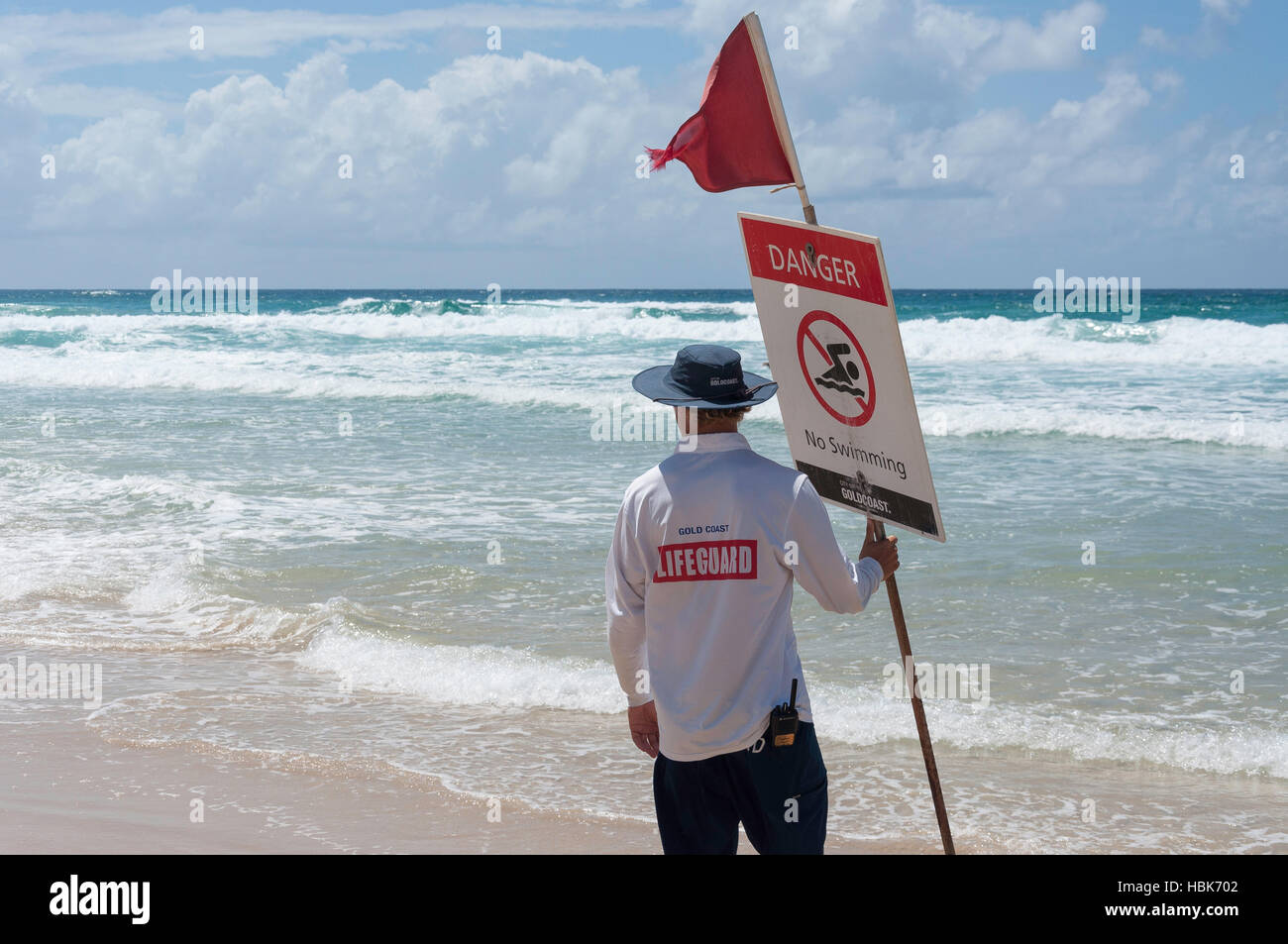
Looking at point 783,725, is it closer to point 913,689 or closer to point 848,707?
point 913,689

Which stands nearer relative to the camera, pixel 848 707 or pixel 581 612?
pixel 848 707

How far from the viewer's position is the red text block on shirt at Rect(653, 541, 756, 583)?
265cm

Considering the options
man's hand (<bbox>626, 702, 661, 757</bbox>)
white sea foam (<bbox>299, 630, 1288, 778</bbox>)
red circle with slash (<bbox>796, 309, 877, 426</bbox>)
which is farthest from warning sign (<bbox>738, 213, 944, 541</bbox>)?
white sea foam (<bbox>299, 630, 1288, 778</bbox>)

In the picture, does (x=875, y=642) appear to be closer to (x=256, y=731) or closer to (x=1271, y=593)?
(x=1271, y=593)

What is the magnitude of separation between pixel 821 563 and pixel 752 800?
1.92ft

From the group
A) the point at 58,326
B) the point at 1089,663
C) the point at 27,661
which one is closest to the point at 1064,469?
the point at 1089,663

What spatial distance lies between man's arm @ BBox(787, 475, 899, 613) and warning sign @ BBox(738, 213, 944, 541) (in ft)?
0.79

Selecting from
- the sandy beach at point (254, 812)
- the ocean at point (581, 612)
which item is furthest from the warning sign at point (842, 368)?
the ocean at point (581, 612)

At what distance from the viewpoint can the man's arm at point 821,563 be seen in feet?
8.65

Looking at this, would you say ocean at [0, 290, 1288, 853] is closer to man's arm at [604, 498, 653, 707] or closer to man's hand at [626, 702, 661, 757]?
man's hand at [626, 702, 661, 757]

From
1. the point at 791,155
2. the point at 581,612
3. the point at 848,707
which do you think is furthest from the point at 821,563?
the point at 581,612

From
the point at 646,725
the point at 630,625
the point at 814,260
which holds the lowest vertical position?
the point at 646,725

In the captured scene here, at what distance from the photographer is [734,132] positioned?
3.05 meters

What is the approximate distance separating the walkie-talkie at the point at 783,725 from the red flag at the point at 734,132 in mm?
1355
